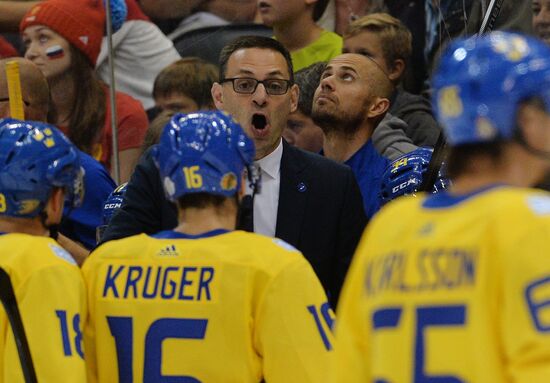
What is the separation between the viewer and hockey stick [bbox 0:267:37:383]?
155 inches

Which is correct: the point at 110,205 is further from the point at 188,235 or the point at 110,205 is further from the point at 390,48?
the point at 390,48

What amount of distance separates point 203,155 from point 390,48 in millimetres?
3097

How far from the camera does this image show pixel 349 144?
6.15 meters

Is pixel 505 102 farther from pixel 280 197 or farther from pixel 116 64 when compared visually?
pixel 116 64

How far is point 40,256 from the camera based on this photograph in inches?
159

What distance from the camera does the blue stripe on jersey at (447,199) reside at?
9.62 ft

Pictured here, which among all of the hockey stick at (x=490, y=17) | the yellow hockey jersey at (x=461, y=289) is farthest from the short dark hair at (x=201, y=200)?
the hockey stick at (x=490, y=17)

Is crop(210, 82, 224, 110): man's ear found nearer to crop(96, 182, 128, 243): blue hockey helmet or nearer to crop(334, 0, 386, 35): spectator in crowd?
crop(96, 182, 128, 243): blue hockey helmet

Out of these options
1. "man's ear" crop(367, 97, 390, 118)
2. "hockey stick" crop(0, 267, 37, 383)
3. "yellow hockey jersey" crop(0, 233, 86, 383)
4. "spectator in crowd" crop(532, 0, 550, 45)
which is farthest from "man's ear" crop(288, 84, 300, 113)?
"hockey stick" crop(0, 267, 37, 383)

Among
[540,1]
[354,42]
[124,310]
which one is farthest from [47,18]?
[124,310]

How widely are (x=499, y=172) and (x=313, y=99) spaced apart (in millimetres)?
3522

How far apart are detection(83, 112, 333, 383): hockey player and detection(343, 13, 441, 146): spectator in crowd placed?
2.92 metres

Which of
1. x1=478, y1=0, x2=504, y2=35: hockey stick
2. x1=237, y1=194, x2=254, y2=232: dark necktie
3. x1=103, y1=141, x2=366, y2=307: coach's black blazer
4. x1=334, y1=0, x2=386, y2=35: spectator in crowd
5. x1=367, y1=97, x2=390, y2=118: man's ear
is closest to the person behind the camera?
x1=237, y1=194, x2=254, y2=232: dark necktie

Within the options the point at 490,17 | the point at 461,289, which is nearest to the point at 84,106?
the point at 490,17
